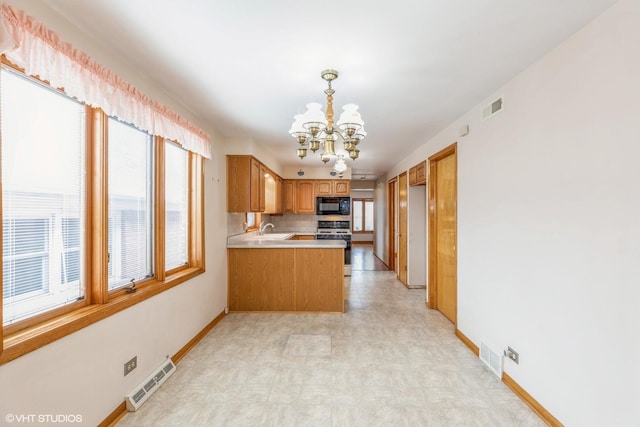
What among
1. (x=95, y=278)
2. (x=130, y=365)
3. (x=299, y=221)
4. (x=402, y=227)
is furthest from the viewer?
(x=299, y=221)

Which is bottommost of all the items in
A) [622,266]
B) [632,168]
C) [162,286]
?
[162,286]

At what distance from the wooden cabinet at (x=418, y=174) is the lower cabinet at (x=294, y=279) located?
5.82 feet

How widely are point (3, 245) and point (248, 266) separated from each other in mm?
2867

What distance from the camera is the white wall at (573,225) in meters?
1.46

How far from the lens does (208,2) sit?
4.88 ft

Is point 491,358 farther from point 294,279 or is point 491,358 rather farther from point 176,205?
point 176,205

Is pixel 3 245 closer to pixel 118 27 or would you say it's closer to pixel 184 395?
pixel 118 27

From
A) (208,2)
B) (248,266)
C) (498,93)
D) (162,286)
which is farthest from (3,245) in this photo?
(498,93)

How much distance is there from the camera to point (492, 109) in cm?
262

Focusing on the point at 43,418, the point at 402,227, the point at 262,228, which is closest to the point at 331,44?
the point at 43,418

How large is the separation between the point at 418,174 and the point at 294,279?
260cm

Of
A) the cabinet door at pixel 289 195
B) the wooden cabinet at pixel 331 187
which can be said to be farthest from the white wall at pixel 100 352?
the wooden cabinet at pixel 331 187

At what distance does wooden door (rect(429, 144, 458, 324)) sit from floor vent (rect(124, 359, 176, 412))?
2991 mm

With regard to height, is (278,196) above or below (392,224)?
above
